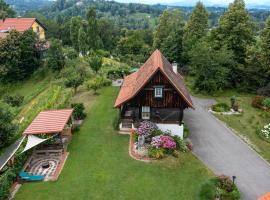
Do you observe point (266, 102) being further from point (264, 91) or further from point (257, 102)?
point (264, 91)

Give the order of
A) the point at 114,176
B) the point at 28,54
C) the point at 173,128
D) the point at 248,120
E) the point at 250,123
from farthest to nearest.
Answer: the point at 28,54
the point at 248,120
the point at 250,123
the point at 173,128
the point at 114,176

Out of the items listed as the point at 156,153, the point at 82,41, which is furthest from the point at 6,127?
the point at 82,41

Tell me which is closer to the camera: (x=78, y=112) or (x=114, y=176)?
(x=114, y=176)

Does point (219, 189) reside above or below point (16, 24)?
below

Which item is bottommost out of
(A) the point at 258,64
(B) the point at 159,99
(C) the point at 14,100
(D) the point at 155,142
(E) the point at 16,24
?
(C) the point at 14,100

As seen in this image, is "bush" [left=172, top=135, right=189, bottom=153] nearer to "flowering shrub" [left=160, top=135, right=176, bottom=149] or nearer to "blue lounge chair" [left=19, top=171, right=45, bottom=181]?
"flowering shrub" [left=160, top=135, right=176, bottom=149]

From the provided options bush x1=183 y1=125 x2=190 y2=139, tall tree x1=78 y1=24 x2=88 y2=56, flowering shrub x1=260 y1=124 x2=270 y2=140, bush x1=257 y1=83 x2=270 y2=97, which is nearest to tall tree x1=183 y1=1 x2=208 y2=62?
bush x1=257 y1=83 x2=270 y2=97

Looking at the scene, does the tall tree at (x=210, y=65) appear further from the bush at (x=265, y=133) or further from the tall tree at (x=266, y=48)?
the bush at (x=265, y=133)
